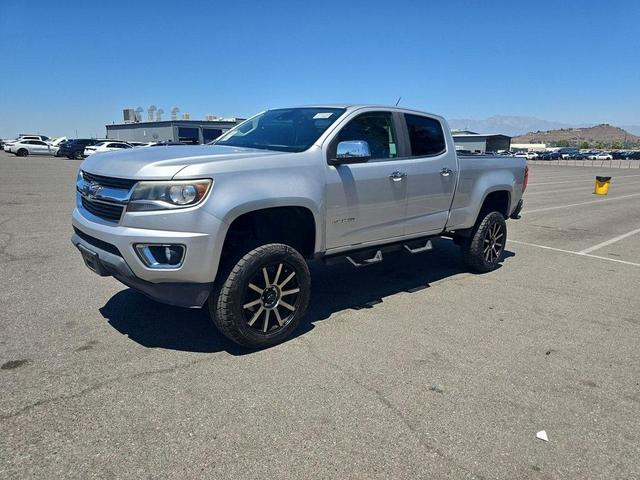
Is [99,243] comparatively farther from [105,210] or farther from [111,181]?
[111,181]

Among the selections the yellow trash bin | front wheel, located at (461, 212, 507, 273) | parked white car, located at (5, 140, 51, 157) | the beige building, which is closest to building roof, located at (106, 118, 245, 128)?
parked white car, located at (5, 140, 51, 157)

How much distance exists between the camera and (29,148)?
4212 centimetres

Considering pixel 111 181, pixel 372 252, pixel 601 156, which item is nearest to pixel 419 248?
pixel 372 252

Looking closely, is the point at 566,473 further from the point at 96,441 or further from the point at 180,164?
the point at 180,164

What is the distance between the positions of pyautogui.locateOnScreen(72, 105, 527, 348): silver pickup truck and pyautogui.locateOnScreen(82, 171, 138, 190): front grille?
0.01 m

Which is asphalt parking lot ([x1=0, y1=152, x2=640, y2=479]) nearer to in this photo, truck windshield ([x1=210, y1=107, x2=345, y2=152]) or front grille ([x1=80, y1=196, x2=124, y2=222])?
front grille ([x1=80, y1=196, x2=124, y2=222])

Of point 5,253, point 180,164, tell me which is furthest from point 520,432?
point 5,253

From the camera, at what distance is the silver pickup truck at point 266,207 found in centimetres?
337

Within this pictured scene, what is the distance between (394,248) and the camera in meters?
5.03

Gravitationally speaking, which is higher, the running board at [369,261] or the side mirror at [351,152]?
the side mirror at [351,152]

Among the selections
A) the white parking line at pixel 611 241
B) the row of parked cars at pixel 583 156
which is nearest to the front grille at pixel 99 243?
the white parking line at pixel 611 241

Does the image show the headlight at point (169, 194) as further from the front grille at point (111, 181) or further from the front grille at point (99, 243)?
the front grille at point (99, 243)

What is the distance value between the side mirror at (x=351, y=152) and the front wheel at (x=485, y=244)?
251cm

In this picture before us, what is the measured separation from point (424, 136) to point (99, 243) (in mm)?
3510
